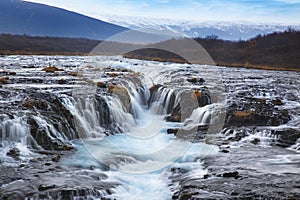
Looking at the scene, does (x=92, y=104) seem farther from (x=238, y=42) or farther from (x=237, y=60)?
(x=238, y=42)

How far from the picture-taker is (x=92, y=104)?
17156 mm

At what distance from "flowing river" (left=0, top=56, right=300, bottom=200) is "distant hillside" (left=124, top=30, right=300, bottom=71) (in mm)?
36022

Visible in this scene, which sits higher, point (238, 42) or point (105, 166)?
point (238, 42)

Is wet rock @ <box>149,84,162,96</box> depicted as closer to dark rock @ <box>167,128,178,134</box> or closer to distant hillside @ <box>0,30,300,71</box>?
dark rock @ <box>167,128,178,134</box>

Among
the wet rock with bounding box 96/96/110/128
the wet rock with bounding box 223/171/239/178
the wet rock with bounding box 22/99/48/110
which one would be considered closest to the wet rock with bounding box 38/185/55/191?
the wet rock with bounding box 223/171/239/178

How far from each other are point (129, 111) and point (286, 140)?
8709 millimetres

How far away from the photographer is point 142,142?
50.5 ft

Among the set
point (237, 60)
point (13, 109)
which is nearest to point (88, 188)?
point (13, 109)

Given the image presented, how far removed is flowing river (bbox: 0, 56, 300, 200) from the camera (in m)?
9.59

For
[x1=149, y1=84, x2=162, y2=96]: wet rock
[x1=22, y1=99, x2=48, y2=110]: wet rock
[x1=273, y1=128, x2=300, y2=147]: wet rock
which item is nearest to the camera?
[x1=273, y1=128, x2=300, y2=147]: wet rock

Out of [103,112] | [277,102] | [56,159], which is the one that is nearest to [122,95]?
[103,112]

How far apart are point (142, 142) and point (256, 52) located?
5566cm

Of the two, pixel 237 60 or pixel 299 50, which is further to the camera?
pixel 237 60

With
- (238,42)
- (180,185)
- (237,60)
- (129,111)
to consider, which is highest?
(238,42)
